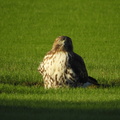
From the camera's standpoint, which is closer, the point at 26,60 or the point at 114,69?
the point at 114,69

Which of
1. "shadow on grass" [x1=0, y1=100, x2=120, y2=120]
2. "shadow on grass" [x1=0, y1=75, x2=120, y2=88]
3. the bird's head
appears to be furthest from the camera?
"shadow on grass" [x1=0, y1=75, x2=120, y2=88]

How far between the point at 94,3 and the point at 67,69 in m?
20.2

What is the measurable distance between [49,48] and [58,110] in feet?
48.7

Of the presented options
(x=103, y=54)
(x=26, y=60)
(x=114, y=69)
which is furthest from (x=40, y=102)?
(x=103, y=54)

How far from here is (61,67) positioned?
Answer: 464 inches

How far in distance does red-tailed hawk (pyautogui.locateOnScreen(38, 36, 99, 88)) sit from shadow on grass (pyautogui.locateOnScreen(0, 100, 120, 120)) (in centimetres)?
262

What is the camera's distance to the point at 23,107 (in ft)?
28.2

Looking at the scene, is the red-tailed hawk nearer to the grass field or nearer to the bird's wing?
the bird's wing

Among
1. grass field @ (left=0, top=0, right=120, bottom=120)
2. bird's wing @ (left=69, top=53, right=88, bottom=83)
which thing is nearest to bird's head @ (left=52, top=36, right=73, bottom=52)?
bird's wing @ (left=69, top=53, right=88, bottom=83)

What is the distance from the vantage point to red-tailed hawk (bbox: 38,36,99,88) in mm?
11797

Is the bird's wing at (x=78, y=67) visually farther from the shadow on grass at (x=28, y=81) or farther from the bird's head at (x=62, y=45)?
the shadow on grass at (x=28, y=81)

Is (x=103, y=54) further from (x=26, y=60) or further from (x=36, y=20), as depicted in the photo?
(x=36, y=20)

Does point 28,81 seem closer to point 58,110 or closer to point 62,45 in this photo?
point 62,45

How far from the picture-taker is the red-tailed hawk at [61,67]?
1180 cm
